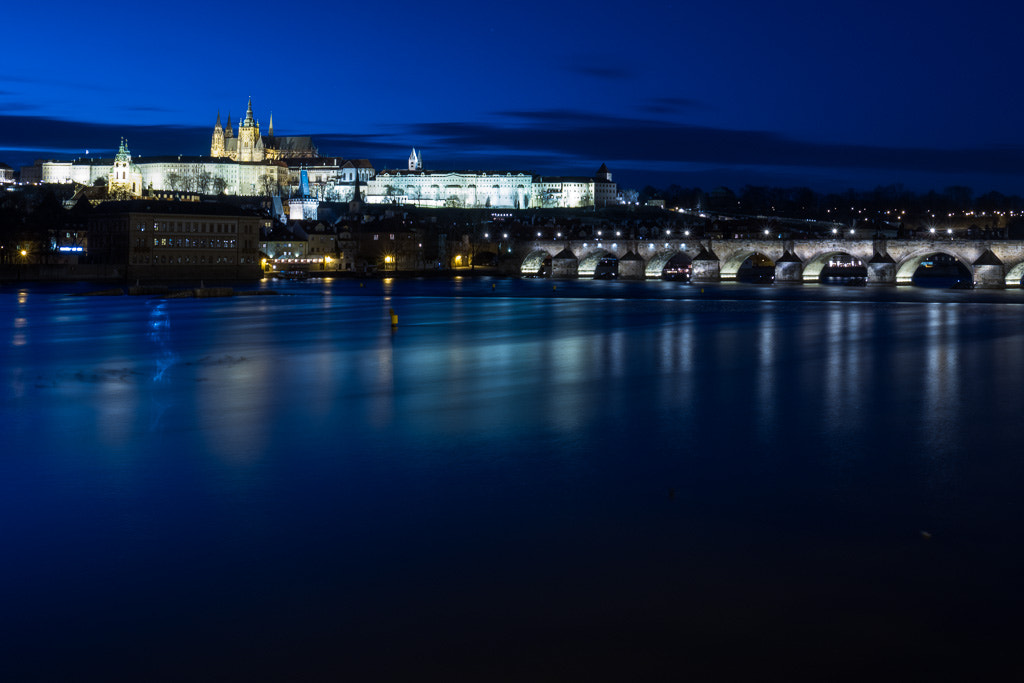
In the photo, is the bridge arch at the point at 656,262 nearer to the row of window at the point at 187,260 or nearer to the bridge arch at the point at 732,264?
the bridge arch at the point at 732,264

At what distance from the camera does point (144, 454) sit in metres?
10.3

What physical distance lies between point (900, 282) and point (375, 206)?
241 ft

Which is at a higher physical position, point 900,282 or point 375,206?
point 375,206

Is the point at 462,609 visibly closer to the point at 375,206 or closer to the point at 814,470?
the point at 814,470

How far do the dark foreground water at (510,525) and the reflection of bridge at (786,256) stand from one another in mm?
49747

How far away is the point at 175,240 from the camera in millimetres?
64938

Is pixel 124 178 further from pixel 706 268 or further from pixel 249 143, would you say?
pixel 706 268

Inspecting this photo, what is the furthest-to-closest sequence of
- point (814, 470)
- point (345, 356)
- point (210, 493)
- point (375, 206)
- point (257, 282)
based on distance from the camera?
point (375, 206), point (257, 282), point (345, 356), point (814, 470), point (210, 493)

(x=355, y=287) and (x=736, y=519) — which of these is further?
(x=355, y=287)

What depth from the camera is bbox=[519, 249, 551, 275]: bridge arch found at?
8625 centimetres

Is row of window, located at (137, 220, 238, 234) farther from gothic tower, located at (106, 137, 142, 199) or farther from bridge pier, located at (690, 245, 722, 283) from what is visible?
gothic tower, located at (106, 137, 142, 199)

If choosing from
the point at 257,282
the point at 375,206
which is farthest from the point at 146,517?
the point at 375,206

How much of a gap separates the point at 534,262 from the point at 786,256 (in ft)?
76.2

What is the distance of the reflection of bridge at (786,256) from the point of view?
62.5 metres
